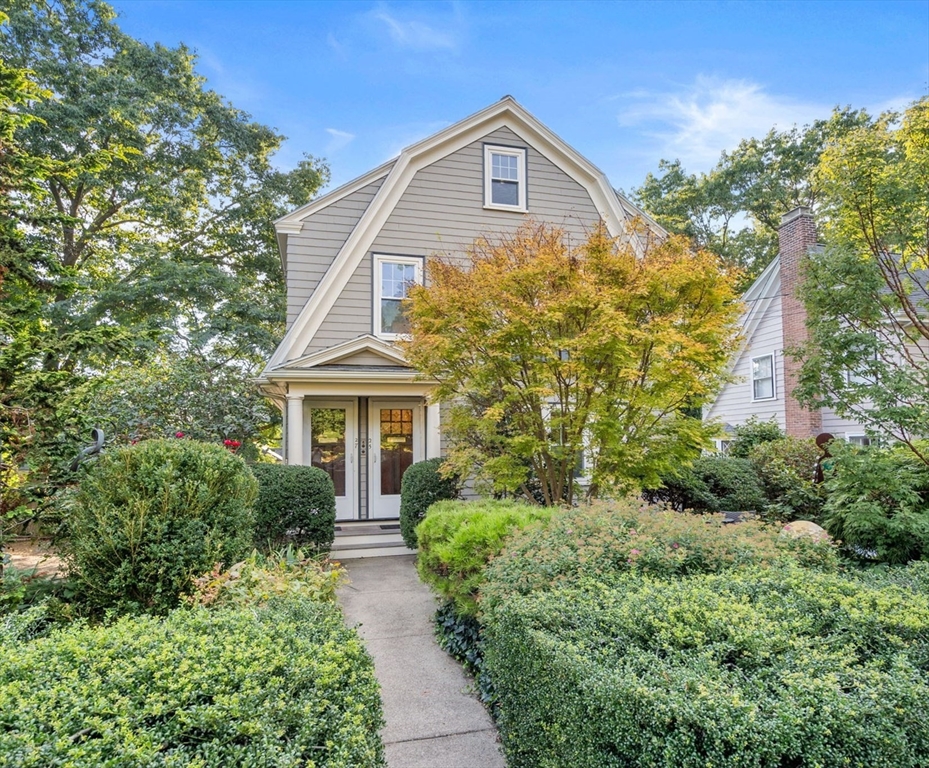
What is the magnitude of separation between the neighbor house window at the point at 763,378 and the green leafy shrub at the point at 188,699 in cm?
1570

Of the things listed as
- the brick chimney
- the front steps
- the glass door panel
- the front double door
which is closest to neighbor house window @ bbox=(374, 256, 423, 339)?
the front double door

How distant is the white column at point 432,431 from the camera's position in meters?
9.24

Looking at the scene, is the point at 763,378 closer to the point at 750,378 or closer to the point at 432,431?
the point at 750,378

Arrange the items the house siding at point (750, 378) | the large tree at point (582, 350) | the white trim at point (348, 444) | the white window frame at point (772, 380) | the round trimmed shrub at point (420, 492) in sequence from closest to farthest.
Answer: the large tree at point (582, 350) → the round trimmed shrub at point (420, 492) → the white trim at point (348, 444) → the house siding at point (750, 378) → the white window frame at point (772, 380)

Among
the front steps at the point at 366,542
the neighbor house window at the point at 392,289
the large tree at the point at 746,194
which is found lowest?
the front steps at the point at 366,542

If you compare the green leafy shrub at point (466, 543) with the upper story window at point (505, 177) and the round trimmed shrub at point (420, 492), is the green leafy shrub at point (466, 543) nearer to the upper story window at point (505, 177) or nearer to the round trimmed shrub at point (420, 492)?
the round trimmed shrub at point (420, 492)

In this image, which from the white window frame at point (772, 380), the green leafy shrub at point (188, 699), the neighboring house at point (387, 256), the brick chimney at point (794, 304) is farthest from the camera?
the white window frame at point (772, 380)

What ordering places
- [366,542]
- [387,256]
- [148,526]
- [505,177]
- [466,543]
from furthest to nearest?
[505,177] → [387,256] → [366,542] → [466,543] → [148,526]

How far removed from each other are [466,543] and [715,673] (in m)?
2.66

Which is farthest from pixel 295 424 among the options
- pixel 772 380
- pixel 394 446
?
pixel 772 380

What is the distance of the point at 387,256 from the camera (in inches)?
389

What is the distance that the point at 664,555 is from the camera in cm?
358

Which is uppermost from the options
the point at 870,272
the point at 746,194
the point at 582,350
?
the point at 746,194

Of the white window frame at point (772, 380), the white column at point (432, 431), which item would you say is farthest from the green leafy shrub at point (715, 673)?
the white window frame at point (772, 380)
